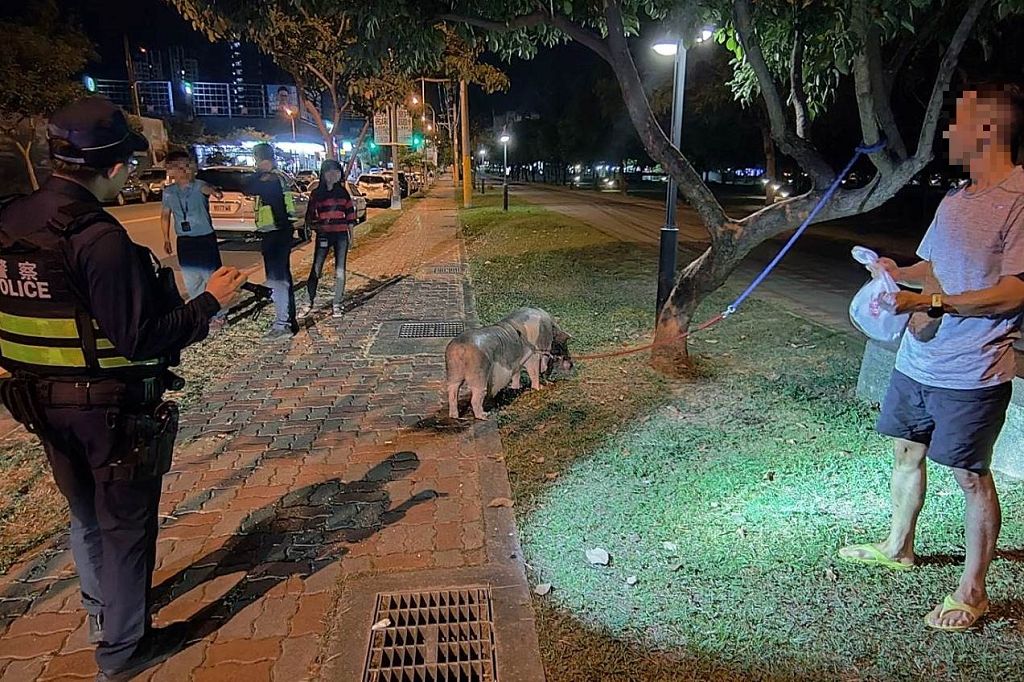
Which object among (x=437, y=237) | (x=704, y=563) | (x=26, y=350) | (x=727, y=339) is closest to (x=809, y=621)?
(x=704, y=563)

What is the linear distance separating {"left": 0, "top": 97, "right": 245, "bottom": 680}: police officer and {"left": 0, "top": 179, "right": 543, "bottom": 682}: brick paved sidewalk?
1.53 feet

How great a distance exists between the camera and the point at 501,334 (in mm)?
5387

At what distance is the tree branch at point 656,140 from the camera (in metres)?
5.86

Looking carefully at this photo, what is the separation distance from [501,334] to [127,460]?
3.23 m

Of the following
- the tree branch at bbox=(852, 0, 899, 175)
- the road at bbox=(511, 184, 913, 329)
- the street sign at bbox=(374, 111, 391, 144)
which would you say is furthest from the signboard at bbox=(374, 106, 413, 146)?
the tree branch at bbox=(852, 0, 899, 175)

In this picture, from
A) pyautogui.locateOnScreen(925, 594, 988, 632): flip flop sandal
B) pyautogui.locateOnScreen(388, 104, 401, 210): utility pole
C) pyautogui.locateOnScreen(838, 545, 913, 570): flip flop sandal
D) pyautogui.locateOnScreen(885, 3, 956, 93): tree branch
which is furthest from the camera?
pyautogui.locateOnScreen(388, 104, 401, 210): utility pole

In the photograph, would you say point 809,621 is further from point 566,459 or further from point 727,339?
point 727,339

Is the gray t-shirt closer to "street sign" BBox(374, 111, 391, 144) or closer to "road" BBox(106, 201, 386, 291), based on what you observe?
"road" BBox(106, 201, 386, 291)

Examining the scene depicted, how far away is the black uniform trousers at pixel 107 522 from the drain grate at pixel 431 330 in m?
5.14

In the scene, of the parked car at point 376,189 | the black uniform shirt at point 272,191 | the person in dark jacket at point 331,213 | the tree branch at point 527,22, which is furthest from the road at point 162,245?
the parked car at point 376,189

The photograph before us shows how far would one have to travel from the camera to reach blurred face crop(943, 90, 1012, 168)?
2.56 metres

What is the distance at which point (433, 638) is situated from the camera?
2.86 metres

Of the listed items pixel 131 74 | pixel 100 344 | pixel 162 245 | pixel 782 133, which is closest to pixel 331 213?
pixel 782 133

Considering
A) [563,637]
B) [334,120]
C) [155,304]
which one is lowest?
[563,637]
